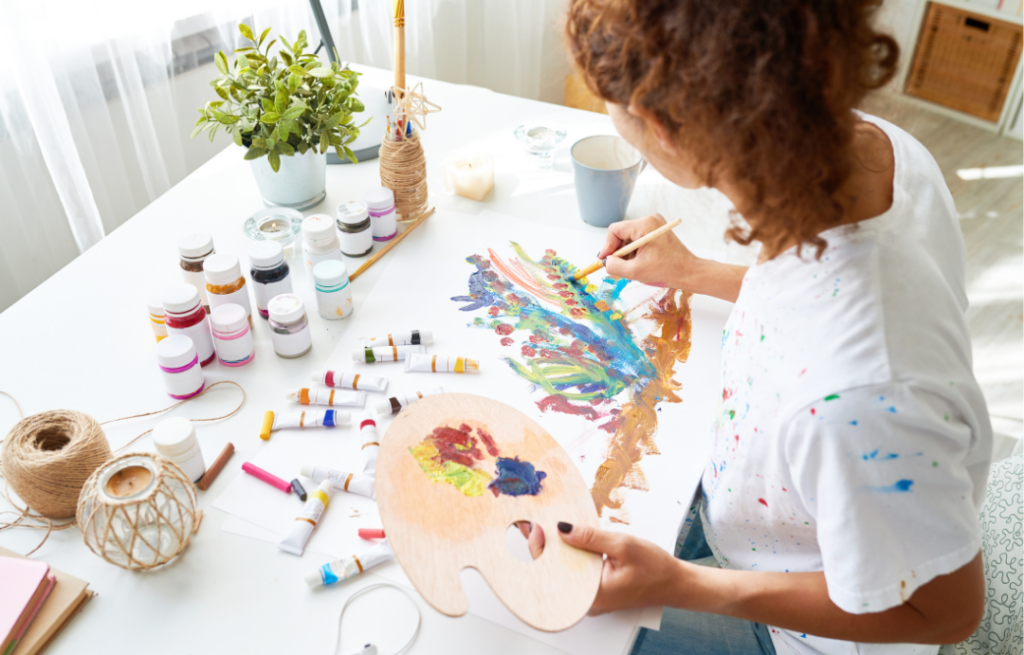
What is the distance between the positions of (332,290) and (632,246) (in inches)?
16.7

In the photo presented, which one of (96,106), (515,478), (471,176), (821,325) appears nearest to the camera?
(821,325)

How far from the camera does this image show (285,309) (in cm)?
91

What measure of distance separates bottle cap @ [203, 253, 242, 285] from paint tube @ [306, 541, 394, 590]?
1.34 ft

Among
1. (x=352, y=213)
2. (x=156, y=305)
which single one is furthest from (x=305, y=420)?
(x=352, y=213)

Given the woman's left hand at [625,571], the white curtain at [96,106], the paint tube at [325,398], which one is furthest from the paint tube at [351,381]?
the white curtain at [96,106]

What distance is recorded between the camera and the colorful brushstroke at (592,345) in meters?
0.86

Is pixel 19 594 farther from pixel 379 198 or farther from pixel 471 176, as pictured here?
pixel 471 176

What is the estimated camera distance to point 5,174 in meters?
1.39

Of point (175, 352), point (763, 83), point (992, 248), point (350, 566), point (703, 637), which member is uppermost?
point (763, 83)

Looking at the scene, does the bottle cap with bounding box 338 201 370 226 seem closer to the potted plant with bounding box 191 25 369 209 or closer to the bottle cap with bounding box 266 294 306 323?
the potted plant with bounding box 191 25 369 209

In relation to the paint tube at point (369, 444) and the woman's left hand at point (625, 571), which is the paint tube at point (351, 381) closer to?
the paint tube at point (369, 444)

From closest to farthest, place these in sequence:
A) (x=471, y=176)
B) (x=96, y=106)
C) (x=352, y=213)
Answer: (x=352, y=213)
(x=471, y=176)
(x=96, y=106)

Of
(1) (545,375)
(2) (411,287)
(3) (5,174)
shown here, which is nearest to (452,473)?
(1) (545,375)

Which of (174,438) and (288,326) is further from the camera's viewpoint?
(288,326)
